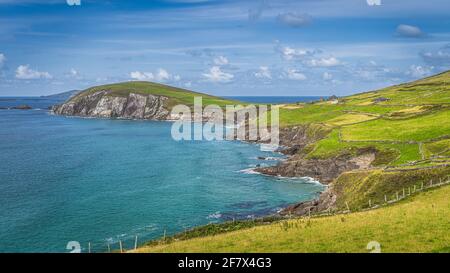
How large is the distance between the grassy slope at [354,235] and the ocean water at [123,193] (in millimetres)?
28897

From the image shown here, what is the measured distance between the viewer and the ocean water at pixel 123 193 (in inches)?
2733

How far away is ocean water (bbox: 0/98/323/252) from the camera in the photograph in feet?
228

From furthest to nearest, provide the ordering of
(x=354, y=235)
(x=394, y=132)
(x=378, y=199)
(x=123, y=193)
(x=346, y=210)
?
1. (x=394, y=132)
2. (x=123, y=193)
3. (x=378, y=199)
4. (x=346, y=210)
5. (x=354, y=235)

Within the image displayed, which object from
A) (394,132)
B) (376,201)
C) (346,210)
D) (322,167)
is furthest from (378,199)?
(394,132)

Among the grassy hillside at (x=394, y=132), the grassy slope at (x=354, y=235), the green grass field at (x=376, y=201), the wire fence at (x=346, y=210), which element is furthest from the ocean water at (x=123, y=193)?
the grassy slope at (x=354, y=235)

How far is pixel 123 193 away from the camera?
312 feet

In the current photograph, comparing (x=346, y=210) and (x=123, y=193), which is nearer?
(x=346, y=210)

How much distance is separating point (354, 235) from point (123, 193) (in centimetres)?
6765

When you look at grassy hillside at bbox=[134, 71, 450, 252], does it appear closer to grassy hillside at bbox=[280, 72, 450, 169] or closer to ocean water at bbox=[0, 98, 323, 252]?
grassy hillside at bbox=[280, 72, 450, 169]

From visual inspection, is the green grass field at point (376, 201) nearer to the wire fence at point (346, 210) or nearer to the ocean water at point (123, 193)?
the wire fence at point (346, 210)

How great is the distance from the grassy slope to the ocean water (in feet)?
94.8

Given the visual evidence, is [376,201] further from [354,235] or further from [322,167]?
[322,167]

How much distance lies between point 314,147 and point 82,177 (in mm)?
66395

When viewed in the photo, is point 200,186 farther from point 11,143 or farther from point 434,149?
point 11,143
